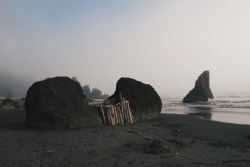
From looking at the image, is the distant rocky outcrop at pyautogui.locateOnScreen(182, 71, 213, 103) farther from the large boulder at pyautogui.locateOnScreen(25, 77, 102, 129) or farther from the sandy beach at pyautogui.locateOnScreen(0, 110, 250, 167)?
the sandy beach at pyautogui.locateOnScreen(0, 110, 250, 167)

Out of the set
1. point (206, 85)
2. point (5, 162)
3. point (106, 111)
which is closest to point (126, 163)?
point (5, 162)

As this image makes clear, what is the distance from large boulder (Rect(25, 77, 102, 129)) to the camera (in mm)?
15477

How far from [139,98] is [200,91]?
2186 inches

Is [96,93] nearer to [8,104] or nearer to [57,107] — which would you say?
[8,104]

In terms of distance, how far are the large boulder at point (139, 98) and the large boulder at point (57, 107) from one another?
13.4ft

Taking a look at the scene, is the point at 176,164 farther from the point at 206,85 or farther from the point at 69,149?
the point at 206,85

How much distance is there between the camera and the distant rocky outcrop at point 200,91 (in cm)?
7225

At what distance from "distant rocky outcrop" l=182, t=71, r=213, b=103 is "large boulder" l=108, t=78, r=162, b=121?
50.4 m

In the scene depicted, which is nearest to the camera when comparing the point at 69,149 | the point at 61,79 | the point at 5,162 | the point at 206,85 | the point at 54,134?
the point at 5,162

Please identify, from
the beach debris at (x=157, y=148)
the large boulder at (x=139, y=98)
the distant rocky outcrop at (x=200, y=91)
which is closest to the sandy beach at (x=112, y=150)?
the beach debris at (x=157, y=148)

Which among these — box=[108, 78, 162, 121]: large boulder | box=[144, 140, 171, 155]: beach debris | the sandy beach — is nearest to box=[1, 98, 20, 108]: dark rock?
box=[108, 78, 162, 121]: large boulder

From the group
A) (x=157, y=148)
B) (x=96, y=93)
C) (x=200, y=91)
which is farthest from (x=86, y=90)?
(x=157, y=148)

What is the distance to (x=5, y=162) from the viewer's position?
8.54m

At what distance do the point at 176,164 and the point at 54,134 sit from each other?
6.49m
